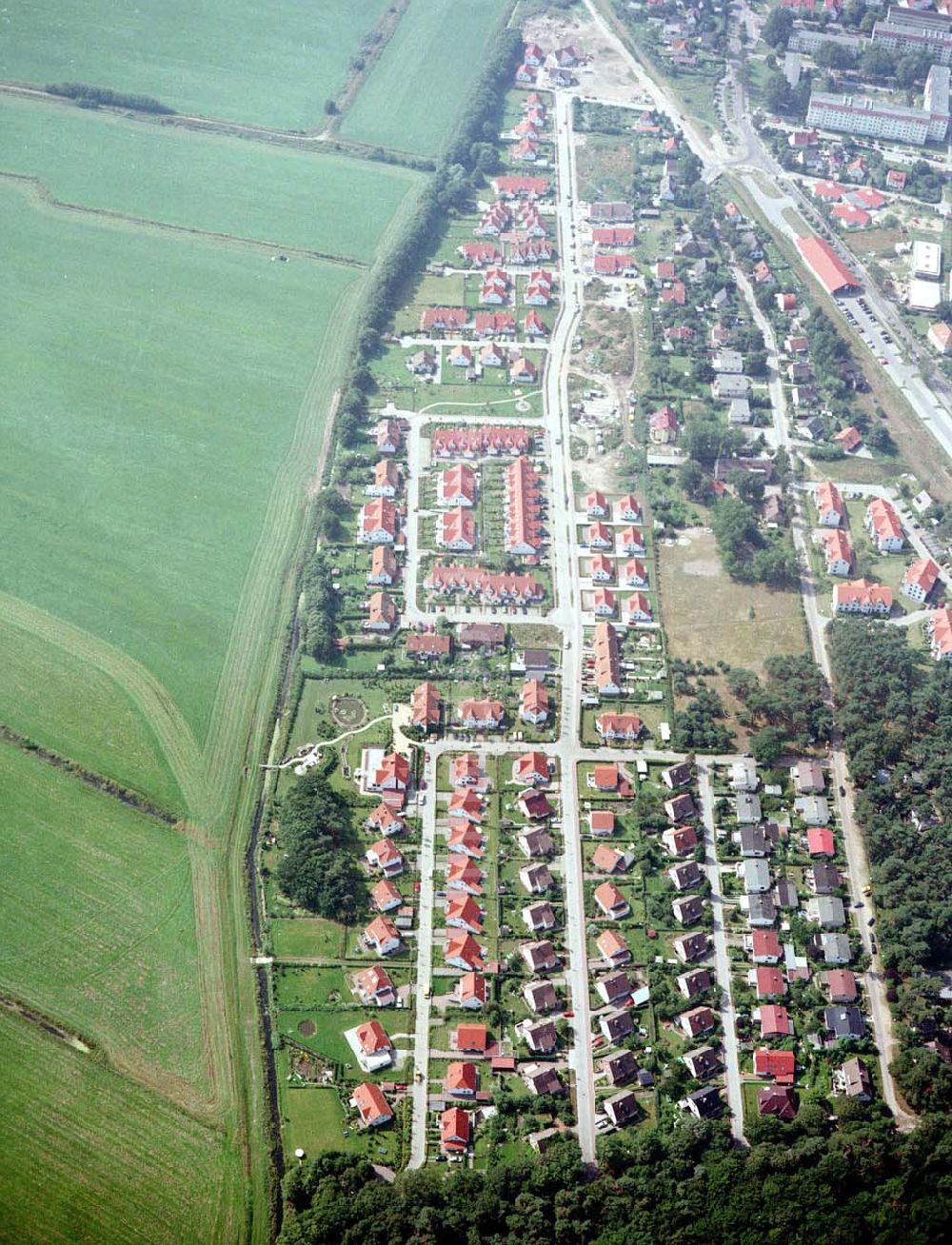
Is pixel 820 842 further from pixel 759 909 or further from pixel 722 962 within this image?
pixel 722 962

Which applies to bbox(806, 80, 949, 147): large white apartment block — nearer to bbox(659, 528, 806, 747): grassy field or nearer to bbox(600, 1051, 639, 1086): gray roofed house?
bbox(659, 528, 806, 747): grassy field

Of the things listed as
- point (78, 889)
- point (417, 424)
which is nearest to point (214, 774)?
point (78, 889)

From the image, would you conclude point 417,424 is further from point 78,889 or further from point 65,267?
point 78,889

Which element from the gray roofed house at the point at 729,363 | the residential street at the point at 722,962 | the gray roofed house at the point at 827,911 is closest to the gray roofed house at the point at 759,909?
the residential street at the point at 722,962

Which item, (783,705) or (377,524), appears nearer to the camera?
(783,705)

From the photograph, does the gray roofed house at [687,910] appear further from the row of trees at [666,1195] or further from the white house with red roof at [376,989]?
the white house with red roof at [376,989]

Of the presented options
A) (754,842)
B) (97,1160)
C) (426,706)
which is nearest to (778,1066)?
(754,842)

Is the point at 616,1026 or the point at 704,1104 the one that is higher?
the point at 616,1026
